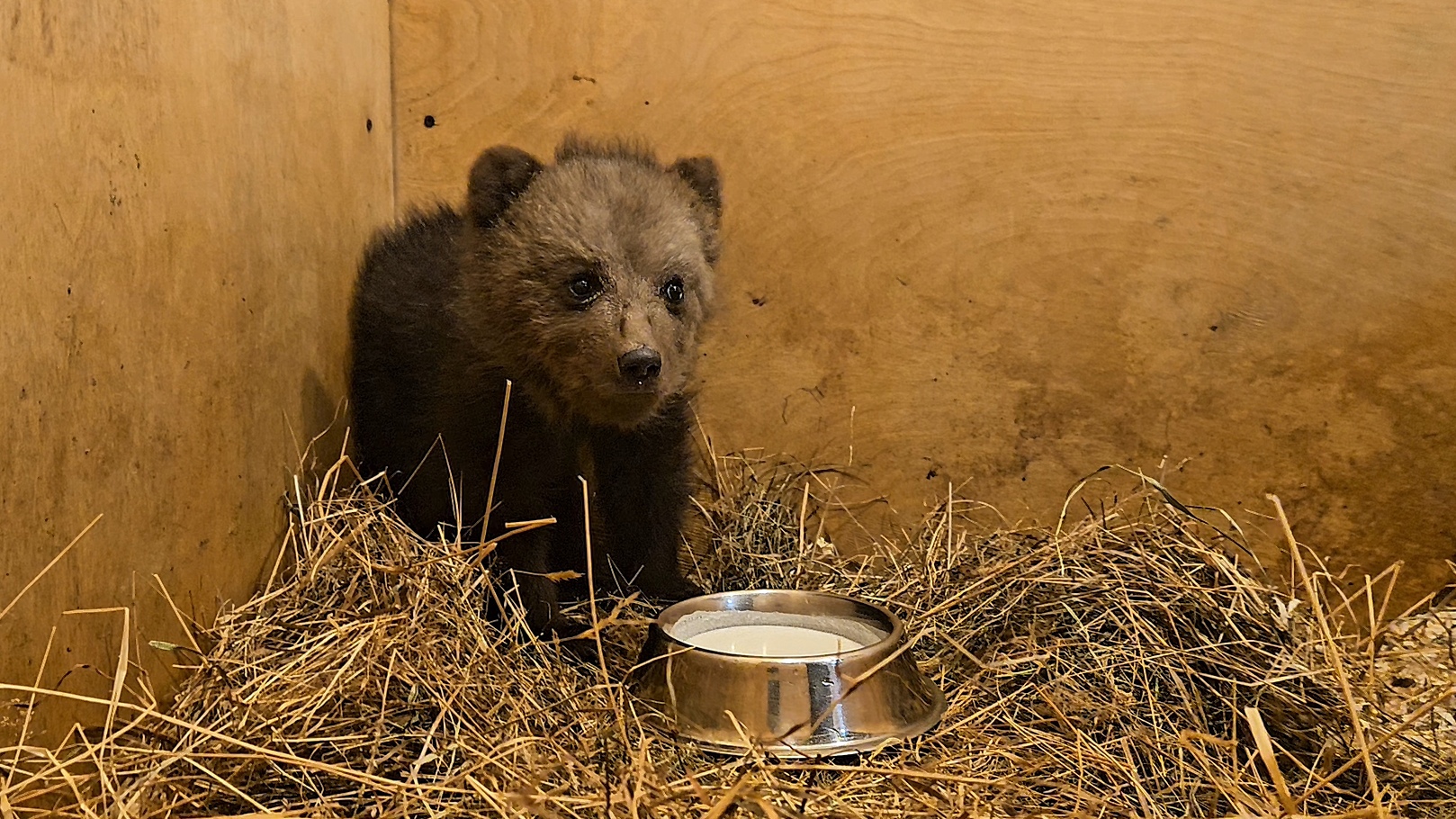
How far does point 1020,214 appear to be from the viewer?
326 centimetres

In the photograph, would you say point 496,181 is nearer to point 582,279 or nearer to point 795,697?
point 582,279

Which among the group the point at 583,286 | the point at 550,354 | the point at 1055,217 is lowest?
the point at 550,354

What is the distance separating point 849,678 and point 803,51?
190cm

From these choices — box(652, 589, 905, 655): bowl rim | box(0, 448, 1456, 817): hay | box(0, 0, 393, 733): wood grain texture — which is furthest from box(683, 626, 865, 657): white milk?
box(0, 0, 393, 733): wood grain texture

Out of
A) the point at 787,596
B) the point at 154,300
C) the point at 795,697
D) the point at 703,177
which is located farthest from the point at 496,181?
the point at 795,697

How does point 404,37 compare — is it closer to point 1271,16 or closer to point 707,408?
point 707,408

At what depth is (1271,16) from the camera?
3.09 metres

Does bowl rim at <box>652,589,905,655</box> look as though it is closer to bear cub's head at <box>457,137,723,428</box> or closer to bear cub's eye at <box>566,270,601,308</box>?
bear cub's head at <box>457,137,723,428</box>

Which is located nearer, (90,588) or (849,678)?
(90,588)

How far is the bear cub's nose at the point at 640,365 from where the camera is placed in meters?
2.49

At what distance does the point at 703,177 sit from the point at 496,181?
0.57m

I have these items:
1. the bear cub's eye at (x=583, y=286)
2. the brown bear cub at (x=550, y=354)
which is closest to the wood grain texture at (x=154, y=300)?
the brown bear cub at (x=550, y=354)

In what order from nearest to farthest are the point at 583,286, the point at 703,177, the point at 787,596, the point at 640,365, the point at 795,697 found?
the point at 795,697
the point at 640,365
the point at 583,286
the point at 787,596
the point at 703,177

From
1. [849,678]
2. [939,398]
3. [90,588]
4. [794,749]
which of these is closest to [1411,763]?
[849,678]
